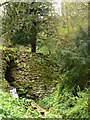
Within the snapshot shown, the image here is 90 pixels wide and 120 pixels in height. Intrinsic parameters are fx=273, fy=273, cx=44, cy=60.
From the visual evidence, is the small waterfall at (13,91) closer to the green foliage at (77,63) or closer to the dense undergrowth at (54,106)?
the dense undergrowth at (54,106)

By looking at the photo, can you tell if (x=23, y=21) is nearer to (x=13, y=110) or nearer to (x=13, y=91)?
(x=13, y=91)

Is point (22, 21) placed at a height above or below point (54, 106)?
above

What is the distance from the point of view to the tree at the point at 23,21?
121 inches

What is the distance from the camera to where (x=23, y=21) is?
317 cm

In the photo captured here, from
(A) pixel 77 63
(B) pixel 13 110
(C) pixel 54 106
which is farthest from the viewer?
(C) pixel 54 106

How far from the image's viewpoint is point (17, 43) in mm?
3283

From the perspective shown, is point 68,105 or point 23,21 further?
point 23,21

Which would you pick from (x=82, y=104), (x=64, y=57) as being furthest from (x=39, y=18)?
(x=82, y=104)

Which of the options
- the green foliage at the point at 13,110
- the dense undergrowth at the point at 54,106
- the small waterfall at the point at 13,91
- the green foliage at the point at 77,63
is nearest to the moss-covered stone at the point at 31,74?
the small waterfall at the point at 13,91

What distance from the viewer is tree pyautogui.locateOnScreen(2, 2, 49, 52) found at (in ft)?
10.0

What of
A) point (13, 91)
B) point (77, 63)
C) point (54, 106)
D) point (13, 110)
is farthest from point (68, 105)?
point (13, 110)

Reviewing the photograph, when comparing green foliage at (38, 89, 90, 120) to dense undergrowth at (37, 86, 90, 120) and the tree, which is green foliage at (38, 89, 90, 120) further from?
the tree

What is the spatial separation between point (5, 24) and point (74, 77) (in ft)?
3.18

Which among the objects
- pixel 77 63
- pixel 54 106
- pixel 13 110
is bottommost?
pixel 54 106
